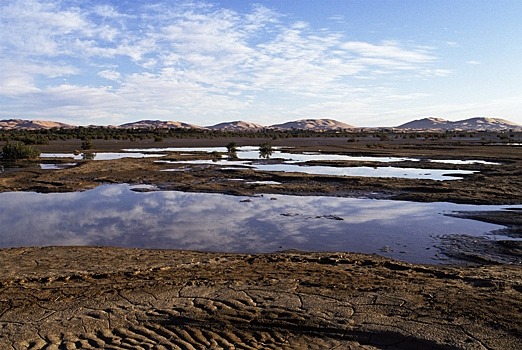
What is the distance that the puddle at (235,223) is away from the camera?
1061 centimetres

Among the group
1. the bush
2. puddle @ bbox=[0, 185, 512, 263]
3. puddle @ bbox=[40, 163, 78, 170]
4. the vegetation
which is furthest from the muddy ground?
the vegetation

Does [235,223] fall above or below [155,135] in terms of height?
below

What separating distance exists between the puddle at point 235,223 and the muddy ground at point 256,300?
0.90 metres

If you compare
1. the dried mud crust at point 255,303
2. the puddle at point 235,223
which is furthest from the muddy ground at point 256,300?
the puddle at point 235,223

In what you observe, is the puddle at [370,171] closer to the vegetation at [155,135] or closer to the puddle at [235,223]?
the puddle at [235,223]

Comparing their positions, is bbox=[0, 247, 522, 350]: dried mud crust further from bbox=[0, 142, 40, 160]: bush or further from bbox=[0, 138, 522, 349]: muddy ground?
bbox=[0, 142, 40, 160]: bush

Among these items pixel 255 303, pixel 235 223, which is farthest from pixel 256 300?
pixel 235 223

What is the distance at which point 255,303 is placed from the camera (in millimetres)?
6723

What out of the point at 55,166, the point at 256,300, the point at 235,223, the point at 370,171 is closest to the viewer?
the point at 256,300

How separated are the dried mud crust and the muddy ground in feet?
0.06

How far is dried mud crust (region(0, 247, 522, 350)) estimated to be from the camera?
18.7 ft

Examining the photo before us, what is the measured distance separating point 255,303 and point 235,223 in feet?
19.5

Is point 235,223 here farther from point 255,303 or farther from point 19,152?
point 19,152

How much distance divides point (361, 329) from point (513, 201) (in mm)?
11734
